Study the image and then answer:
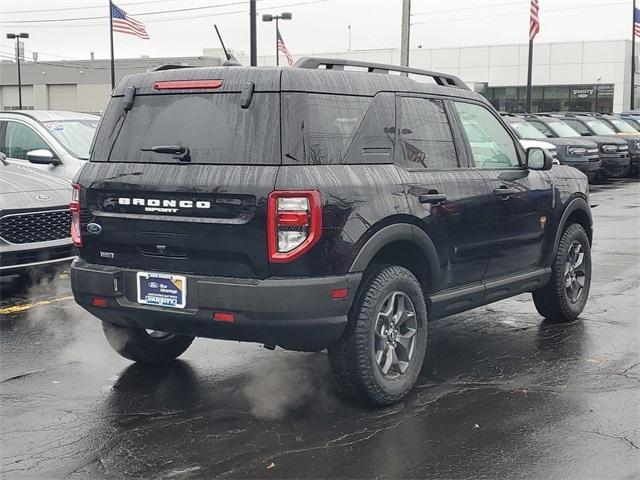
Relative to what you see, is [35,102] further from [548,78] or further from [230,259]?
[230,259]

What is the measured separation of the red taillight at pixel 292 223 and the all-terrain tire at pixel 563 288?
3075 mm

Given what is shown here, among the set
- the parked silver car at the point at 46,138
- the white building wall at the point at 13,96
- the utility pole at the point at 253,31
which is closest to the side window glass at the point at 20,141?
the parked silver car at the point at 46,138

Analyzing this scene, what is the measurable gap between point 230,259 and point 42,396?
1.64 m

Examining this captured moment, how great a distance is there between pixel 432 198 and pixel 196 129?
1.49 m

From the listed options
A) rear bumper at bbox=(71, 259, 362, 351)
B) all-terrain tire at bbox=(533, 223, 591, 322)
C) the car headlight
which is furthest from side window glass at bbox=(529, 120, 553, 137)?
rear bumper at bbox=(71, 259, 362, 351)

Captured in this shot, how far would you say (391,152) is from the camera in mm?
5012

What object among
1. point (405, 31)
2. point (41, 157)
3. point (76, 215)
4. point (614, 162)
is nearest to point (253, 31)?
point (405, 31)

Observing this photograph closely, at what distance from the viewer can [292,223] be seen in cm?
434

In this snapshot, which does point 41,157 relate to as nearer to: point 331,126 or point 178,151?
point 178,151

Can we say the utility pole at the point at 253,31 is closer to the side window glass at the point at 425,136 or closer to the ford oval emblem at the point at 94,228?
the side window glass at the point at 425,136

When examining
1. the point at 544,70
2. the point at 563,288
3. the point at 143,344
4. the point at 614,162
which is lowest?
the point at 143,344

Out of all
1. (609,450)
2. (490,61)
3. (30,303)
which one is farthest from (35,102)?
(609,450)

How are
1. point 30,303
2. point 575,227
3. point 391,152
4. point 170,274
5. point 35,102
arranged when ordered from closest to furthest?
point 170,274
point 391,152
point 575,227
point 30,303
point 35,102

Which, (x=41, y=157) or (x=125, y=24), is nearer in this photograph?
(x=41, y=157)
